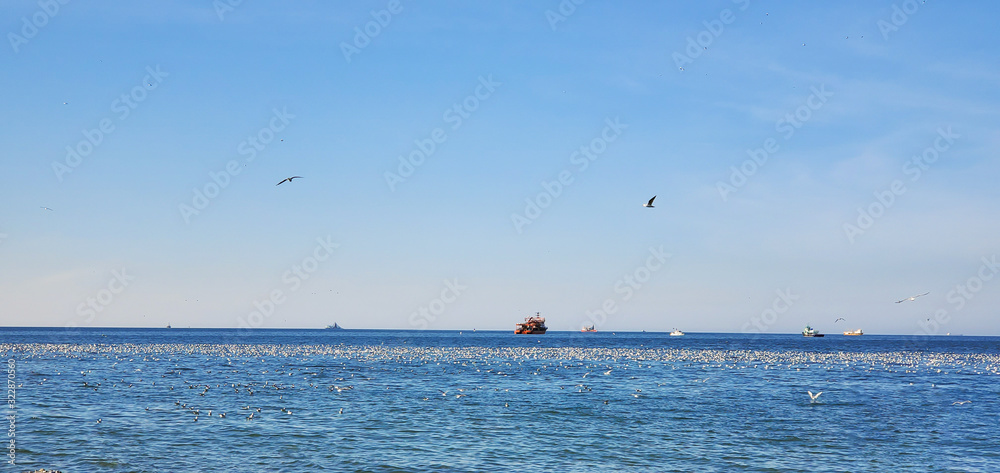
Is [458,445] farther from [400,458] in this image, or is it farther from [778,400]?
[778,400]

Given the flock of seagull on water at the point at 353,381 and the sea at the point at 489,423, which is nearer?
the sea at the point at 489,423

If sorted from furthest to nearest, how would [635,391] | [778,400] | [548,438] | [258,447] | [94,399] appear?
1. [635,391]
2. [778,400]
3. [94,399]
4. [548,438]
5. [258,447]

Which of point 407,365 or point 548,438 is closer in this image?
point 548,438

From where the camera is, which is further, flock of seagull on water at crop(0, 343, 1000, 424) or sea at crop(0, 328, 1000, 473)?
flock of seagull on water at crop(0, 343, 1000, 424)

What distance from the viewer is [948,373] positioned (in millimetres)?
66000

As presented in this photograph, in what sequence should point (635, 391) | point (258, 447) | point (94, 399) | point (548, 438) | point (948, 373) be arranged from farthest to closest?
point (948, 373)
point (635, 391)
point (94, 399)
point (548, 438)
point (258, 447)

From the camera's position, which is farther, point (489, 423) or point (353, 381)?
point (353, 381)

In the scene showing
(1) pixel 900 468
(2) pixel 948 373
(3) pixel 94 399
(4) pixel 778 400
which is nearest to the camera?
(1) pixel 900 468

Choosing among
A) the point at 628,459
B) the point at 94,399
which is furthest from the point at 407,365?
the point at 628,459

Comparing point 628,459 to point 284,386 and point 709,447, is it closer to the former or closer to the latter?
point 709,447

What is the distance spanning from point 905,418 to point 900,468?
12.4m

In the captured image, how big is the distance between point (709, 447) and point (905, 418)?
14128 millimetres

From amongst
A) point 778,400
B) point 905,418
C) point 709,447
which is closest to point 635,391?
point 778,400

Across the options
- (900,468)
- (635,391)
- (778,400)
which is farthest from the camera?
(635,391)
